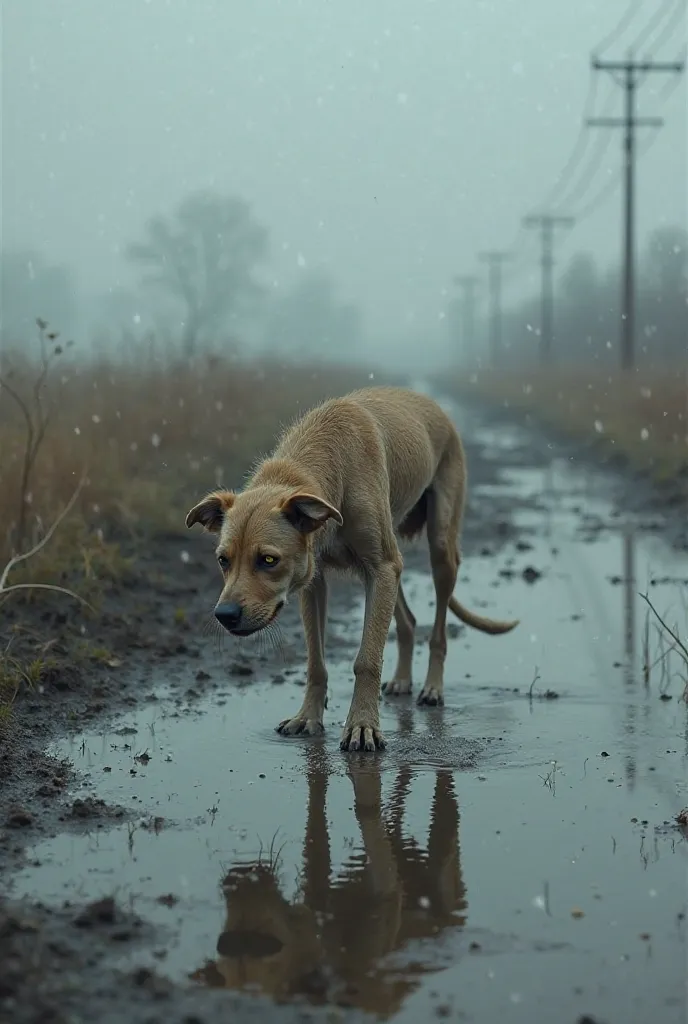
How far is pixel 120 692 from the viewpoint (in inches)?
288

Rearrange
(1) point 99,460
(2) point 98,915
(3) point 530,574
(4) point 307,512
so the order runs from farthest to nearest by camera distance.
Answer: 1. (1) point 99,460
2. (3) point 530,574
3. (4) point 307,512
4. (2) point 98,915

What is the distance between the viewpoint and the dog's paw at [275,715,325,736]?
6.53m

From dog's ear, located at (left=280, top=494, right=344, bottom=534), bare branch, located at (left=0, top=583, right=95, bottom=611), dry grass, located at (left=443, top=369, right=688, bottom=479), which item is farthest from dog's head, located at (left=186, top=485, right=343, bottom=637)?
dry grass, located at (left=443, top=369, right=688, bottom=479)

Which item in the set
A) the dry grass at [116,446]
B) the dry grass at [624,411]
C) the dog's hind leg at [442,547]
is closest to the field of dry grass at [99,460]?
the dry grass at [116,446]

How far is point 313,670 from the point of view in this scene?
675 centimetres

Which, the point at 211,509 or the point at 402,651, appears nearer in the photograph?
the point at 211,509

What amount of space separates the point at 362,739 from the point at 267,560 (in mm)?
1091

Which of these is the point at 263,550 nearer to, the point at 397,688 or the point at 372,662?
the point at 372,662

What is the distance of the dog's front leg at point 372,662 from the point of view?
6.23 meters

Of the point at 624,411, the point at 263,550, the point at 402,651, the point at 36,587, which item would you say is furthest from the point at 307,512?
the point at 624,411

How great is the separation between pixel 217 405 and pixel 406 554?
5.53m

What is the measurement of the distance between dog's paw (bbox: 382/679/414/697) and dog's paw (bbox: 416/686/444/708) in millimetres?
278

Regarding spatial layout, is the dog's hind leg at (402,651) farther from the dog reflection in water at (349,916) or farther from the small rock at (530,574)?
the small rock at (530,574)

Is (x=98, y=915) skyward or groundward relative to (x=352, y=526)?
groundward
